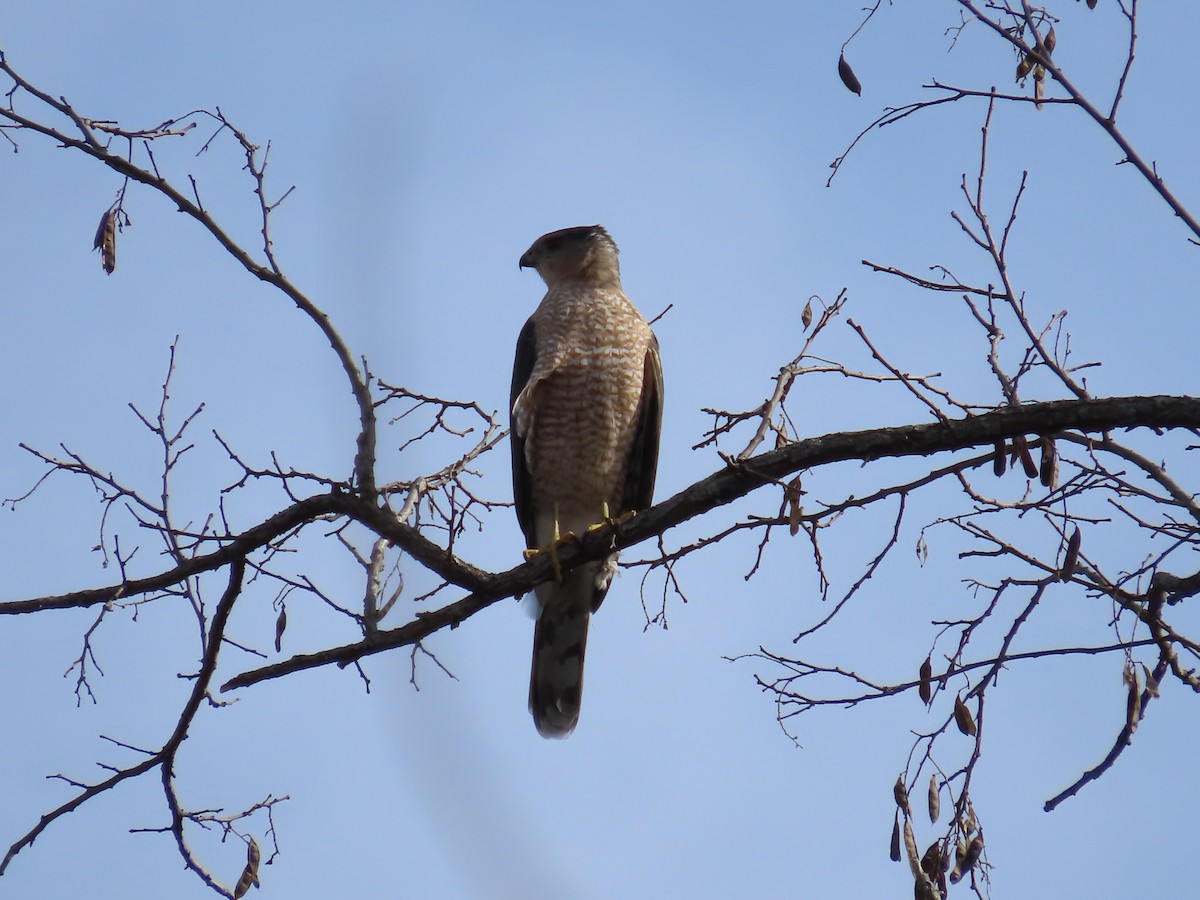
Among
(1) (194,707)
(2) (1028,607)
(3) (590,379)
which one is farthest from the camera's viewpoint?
(3) (590,379)

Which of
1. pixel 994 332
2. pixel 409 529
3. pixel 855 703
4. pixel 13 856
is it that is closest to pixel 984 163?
pixel 994 332

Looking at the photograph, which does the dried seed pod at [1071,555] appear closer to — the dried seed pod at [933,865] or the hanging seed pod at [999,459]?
the hanging seed pod at [999,459]

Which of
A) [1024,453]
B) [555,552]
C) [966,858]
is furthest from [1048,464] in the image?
[555,552]

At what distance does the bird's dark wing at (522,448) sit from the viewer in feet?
18.8

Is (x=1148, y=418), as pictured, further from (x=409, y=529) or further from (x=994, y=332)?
(x=409, y=529)

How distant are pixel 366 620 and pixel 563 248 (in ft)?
10.7

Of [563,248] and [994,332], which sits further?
[563,248]

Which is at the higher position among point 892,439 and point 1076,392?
point 1076,392

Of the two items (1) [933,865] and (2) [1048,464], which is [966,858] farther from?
(2) [1048,464]

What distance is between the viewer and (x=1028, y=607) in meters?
3.56

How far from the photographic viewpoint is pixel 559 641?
5.72 meters

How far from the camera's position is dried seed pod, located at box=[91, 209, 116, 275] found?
4090 millimetres

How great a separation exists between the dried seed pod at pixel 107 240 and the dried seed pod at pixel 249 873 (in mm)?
1937

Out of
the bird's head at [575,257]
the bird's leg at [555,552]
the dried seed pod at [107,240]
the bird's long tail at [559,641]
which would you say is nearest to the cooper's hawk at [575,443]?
the bird's long tail at [559,641]
